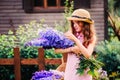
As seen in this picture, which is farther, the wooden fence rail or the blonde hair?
the wooden fence rail

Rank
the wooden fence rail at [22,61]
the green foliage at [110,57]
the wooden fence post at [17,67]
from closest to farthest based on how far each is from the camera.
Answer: the wooden fence rail at [22,61] → the wooden fence post at [17,67] → the green foliage at [110,57]

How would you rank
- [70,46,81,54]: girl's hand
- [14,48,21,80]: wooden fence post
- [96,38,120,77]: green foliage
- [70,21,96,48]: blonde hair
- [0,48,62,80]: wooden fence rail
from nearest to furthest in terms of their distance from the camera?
[70,46,81,54]: girl's hand < [70,21,96,48]: blonde hair < [0,48,62,80]: wooden fence rail < [14,48,21,80]: wooden fence post < [96,38,120,77]: green foliage

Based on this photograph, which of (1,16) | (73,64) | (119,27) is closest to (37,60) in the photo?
(73,64)

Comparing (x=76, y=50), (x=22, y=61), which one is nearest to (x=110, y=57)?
(x=22, y=61)

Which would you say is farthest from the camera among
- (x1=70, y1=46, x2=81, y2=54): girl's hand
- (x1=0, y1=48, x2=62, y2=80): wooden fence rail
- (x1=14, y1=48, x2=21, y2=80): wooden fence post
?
(x1=14, y1=48, x2=21, y2=80): wooden fence post

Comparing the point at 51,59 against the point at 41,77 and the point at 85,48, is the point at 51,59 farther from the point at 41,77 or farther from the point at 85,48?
the point at 85,48

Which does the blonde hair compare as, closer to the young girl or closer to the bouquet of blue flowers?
the young girl

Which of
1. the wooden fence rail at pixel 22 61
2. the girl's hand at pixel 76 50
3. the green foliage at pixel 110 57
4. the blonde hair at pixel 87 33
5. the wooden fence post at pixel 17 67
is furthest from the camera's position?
the green foliage at pixel 110 57

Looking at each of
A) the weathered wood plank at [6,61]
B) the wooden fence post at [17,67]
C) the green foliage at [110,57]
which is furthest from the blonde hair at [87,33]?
the green foliage at [110,57]

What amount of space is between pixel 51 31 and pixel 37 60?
361 cm

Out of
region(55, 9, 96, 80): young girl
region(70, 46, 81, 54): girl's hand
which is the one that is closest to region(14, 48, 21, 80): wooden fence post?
region(55, 9, 96, 80): young girl

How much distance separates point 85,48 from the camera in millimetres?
6281

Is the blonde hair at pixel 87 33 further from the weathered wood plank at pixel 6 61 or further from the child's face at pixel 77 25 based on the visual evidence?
the weathered wood plank at pixel 6 61

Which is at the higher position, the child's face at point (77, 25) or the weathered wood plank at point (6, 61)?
the child's face at point (77, 25)
